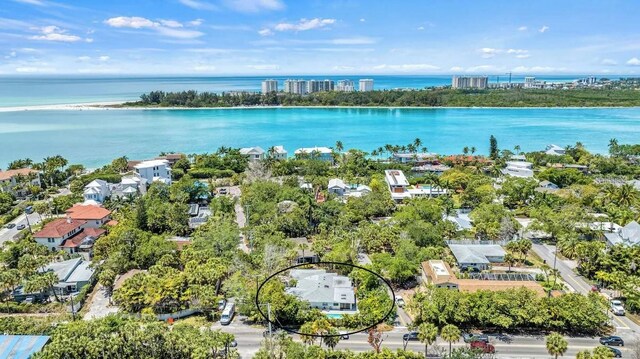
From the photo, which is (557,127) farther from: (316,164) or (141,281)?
(141,281)

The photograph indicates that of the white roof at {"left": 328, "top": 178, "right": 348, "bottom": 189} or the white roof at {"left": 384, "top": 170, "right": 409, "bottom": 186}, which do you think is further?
the white roof at {"left": 384, "top": 170, "right": 409, "bottom": 186}

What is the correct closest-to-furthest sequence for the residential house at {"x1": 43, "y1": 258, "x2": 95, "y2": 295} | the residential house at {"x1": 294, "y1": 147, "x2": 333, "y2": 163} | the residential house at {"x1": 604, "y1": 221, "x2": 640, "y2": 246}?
the residential house at {"x1": 43, "y1": 258, "x2": 95, "y2": 295} < the residential house at {"x1": 604, "y1": 221, "x2": 640, "y2": 246} < the residential house at {"x1": 294, "y1": 147, "x2": 333, "y2": 163}

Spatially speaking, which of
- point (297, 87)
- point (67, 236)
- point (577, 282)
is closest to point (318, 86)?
point (297, 87)

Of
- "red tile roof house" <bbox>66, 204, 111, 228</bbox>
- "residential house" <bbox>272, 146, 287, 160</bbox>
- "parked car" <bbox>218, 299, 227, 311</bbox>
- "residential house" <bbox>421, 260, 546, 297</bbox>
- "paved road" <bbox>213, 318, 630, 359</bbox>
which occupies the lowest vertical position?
"paved road" <bbox>213, 318, 630, 359</bbox>

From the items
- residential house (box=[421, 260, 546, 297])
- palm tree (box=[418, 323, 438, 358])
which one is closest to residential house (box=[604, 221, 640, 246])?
residential house (box=[421, 260, 546, 297])

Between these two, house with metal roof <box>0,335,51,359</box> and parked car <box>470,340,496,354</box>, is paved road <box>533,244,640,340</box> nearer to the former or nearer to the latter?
parked car <box>470,340,496,354</box>

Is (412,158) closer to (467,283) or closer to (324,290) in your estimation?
(467,283)
